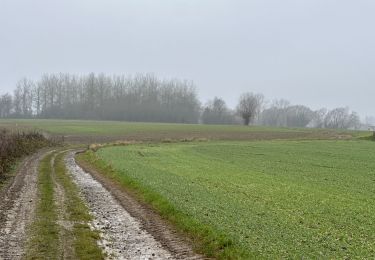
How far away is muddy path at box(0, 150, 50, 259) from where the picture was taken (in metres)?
11.6

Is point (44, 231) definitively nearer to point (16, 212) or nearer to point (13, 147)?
point (16, 212)

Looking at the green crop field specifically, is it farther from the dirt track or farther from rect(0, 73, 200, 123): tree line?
rect(0, 73, 200, 123): tree line

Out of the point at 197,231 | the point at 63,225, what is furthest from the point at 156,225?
the point at 63,225

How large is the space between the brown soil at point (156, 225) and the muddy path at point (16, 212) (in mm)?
3999

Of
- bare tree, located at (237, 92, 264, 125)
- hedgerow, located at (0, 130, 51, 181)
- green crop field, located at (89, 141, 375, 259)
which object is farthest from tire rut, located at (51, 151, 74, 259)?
bare tree, located at (237, 92, 264, 125)

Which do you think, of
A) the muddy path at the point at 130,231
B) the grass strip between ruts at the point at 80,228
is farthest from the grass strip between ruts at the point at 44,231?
the muddy path at the point at 130,231

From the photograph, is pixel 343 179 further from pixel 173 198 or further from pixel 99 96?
pixel 99 96

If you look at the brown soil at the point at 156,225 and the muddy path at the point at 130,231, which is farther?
the brown soil at the point at 156,225

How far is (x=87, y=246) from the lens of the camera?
11.8 m

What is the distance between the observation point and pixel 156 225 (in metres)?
15.0

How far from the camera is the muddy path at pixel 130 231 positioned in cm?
1155

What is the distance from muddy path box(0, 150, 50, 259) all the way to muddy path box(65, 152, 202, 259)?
7.82ft

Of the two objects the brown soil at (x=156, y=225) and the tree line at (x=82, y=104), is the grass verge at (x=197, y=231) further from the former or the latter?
the tree line at (x=82, y=104)

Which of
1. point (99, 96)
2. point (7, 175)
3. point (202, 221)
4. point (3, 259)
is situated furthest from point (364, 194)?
point (99, 96)
